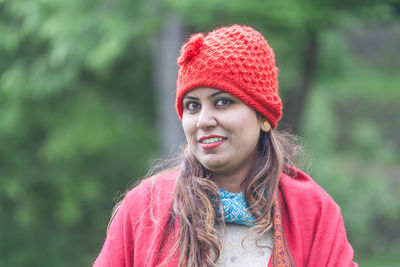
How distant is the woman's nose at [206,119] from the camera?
2543 mm

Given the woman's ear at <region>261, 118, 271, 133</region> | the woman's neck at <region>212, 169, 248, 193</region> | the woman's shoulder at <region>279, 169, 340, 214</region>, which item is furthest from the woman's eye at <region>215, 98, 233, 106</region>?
the woman's shoulder at <region>279, 169, 340, 214</region>

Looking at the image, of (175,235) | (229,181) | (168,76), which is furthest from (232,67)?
(168,76)

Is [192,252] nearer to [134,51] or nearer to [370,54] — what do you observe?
[134,51]

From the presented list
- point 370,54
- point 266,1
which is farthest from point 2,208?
point 370,54

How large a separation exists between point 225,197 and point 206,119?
384 mm

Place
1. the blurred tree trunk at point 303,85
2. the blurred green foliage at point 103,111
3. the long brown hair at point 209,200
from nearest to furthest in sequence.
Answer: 1. the long brown hair at point 209,200
2. the blurred green foliage at point 103,111
3. the blurred tree trunk at point 303,85

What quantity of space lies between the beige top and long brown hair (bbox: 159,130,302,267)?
5cm

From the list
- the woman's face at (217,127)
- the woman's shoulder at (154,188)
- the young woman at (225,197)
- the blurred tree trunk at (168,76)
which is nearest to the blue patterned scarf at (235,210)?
the young woman at (225,197)

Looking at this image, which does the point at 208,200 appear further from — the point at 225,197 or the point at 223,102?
the point at 223,102

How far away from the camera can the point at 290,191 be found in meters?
2.78

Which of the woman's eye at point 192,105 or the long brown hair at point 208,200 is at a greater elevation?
the woman's eye at point 192,105

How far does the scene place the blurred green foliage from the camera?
7102mm

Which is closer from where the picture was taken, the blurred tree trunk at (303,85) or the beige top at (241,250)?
the beige top at (241,250)

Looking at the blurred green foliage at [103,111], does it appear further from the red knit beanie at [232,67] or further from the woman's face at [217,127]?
the woman's face at [217,127]
